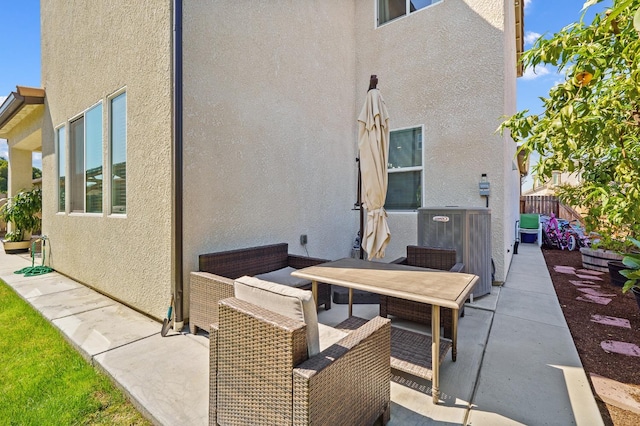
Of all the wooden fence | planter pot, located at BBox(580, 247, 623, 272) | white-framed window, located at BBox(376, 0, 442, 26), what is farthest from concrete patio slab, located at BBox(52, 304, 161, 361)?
the wooden fence

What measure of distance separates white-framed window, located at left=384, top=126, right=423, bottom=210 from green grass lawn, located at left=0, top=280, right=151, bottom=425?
227 inches

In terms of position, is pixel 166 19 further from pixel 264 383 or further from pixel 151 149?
pixel 264 383

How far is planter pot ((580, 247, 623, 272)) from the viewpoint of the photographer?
6.86 m

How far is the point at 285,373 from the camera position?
61.4 inches

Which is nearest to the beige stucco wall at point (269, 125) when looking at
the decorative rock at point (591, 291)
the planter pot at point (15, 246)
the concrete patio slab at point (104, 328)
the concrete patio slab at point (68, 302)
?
the concrete patio slab at point (104, 328)

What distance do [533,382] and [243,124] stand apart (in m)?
4.59

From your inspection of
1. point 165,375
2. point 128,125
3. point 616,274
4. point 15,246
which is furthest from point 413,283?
point 15,246

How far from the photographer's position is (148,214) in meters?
3.90

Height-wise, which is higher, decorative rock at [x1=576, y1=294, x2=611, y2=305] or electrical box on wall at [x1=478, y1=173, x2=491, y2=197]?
electrical box on wall at [x1=478, y1=173, x2=491, y2=197]

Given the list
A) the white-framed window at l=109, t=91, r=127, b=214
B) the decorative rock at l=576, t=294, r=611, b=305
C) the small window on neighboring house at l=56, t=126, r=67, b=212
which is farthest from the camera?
the small window on neighboring house at l=56, t=126, r=67, b=212

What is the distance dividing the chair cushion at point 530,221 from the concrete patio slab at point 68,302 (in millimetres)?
13437

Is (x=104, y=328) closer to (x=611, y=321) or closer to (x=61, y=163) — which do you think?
(x=61, y=163)

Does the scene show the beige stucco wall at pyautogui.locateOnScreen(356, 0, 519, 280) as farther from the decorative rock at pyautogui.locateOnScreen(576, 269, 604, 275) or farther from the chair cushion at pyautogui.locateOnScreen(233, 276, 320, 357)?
the chair cushion at pyautogui.locateOnScreen(233, 276, 320, 357)

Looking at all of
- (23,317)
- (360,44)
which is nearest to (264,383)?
(23,317)
